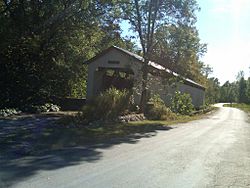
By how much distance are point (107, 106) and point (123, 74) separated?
574 inches

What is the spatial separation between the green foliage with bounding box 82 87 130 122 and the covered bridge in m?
3.44

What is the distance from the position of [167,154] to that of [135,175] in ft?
12.5

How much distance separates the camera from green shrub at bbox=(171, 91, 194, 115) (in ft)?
130

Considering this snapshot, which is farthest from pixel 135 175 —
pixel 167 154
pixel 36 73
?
pixel 36 73

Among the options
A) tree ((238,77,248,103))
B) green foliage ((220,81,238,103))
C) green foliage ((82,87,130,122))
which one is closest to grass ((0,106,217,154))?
green foliage ((82,87,130,122))

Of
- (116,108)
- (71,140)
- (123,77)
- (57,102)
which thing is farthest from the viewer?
(123,77)

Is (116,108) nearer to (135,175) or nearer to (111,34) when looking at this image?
(111,34)

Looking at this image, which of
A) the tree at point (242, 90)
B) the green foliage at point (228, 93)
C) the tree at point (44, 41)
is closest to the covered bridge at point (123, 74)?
the tree at point (44, 41)

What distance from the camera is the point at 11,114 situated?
2347cm

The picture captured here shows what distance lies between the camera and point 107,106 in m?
25.3

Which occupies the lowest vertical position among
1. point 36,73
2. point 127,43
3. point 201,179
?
point 201,179

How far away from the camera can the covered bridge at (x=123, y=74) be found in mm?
31078

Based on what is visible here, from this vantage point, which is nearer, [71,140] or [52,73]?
[71,140]

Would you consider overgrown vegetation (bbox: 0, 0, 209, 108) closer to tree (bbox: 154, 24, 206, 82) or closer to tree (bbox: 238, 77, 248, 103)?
tree (bbox: 154, 24, 206, 82)
